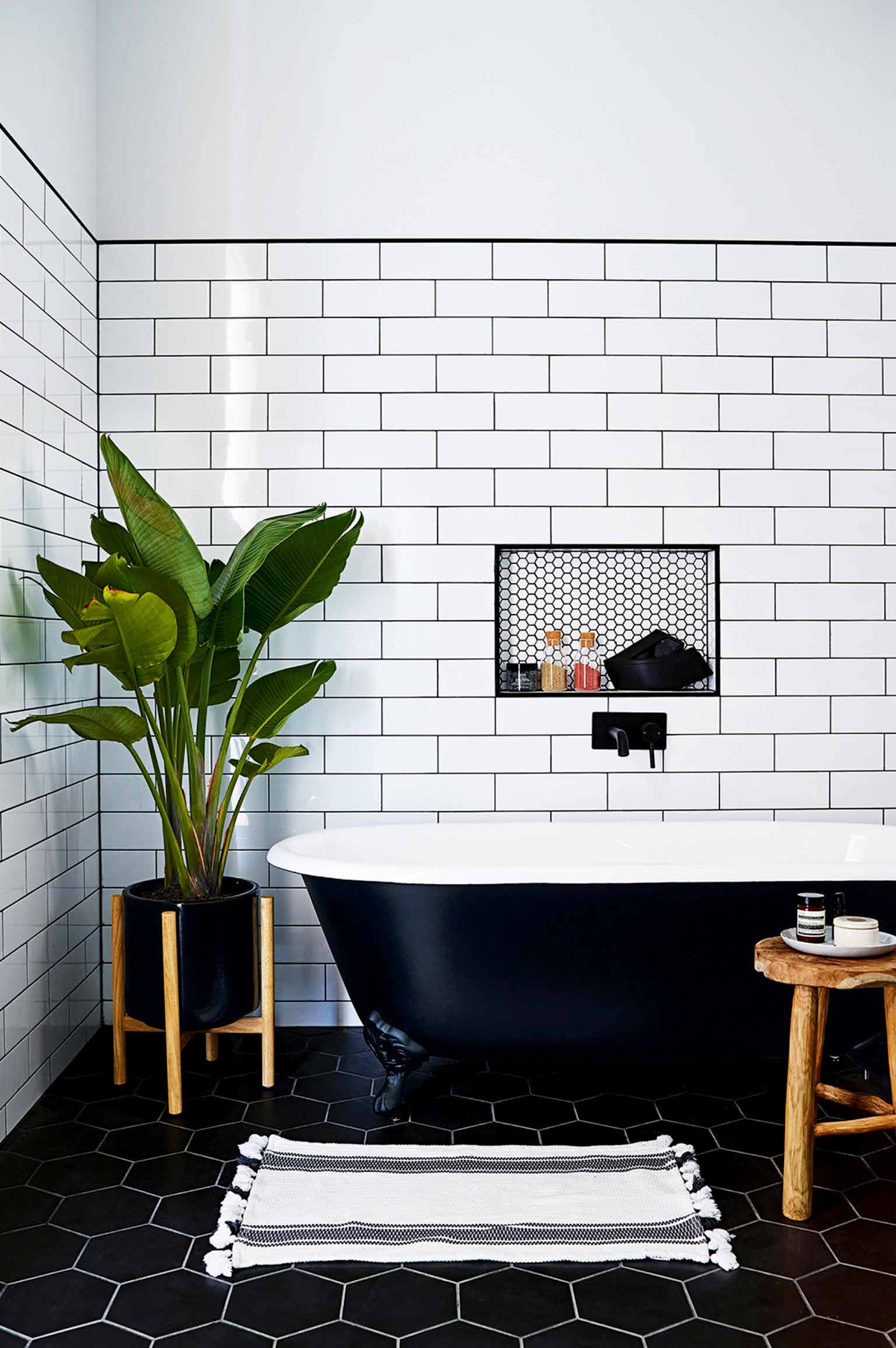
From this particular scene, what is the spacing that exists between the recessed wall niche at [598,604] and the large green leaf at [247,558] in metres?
0.90

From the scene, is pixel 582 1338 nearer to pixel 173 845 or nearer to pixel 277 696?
pixel 173 845

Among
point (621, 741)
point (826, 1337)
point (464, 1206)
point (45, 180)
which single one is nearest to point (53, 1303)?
point (464, 1206)

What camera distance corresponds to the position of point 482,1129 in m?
2.78

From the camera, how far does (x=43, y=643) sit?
3.09 meters

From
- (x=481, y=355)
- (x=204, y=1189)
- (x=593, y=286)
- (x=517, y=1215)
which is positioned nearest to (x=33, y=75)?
(x=481, y=355)

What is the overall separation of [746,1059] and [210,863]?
5.18 feet

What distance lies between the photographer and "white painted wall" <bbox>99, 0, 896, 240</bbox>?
3562 millimetres

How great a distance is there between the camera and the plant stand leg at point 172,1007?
291cm

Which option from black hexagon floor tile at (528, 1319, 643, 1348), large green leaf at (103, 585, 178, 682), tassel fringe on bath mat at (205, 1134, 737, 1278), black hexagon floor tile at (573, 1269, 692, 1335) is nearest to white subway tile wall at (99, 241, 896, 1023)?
large green leaf at (103, 585, 178, 682)

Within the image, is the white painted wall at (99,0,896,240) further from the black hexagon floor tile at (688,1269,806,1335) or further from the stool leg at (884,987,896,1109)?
the black hexagon floor tile at (688,1269,806,1335)

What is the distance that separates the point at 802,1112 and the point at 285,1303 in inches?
45.6

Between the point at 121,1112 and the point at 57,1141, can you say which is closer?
the point at 57,1141

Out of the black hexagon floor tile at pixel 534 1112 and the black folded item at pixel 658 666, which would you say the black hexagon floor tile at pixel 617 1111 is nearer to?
the black hexagon floor tile at pixel 534 1112

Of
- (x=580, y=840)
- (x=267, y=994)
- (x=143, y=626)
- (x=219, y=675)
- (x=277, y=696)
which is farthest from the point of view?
(x=580, y=840)
